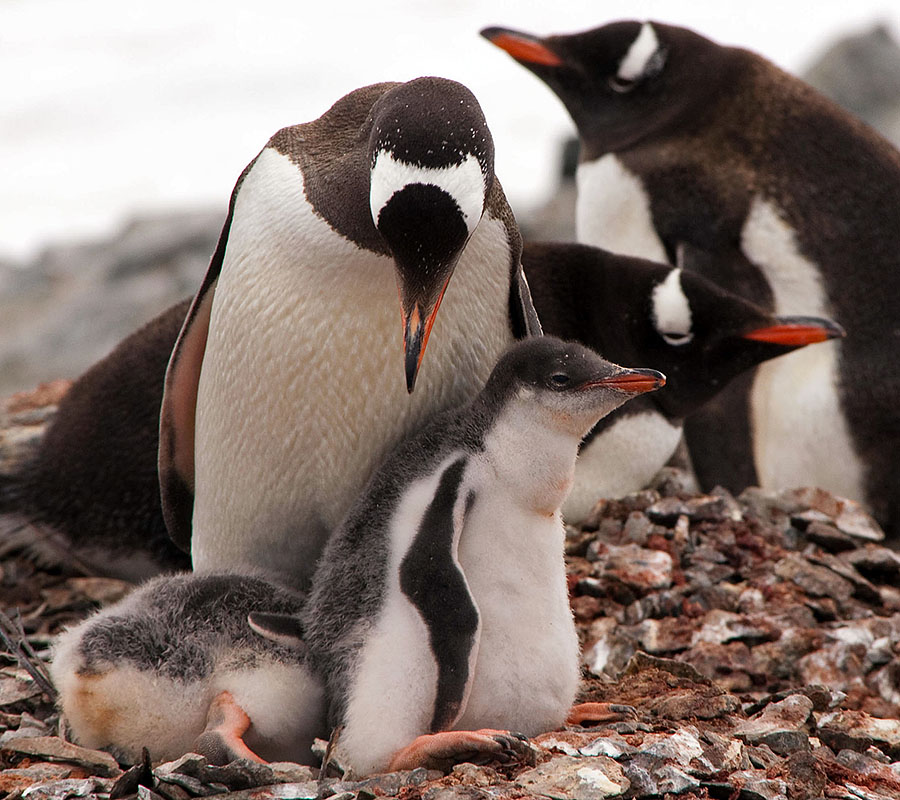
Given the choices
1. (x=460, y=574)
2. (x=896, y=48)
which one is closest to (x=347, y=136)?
(x=460, y=574)

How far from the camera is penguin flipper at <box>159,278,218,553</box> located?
2.49m

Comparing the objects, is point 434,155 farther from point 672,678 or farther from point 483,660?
point 672,678

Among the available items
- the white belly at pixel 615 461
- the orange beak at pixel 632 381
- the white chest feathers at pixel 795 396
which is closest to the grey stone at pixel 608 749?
the orange beak at pixel 632 381

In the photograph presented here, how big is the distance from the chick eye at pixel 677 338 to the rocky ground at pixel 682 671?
0.36 meters

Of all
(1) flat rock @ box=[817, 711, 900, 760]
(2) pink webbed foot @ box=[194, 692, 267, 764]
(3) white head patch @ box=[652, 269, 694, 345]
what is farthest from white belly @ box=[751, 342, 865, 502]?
(2) pink webbed foot @ box=[194, 692, 267, 764]

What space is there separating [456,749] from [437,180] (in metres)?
0.79

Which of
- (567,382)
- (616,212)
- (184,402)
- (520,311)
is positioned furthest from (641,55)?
(567,382)

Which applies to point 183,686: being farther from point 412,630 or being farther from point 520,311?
point 520,311

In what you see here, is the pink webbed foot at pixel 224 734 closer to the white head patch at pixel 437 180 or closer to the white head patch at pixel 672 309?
the white head patch at pixel 437 180

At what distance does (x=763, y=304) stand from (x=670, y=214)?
1.33 feet

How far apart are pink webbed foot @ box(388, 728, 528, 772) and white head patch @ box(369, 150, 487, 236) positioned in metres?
0.72

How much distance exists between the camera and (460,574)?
192 cm

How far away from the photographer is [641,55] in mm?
4215

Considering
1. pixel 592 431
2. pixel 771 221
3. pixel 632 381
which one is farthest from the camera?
pixel 771 221
